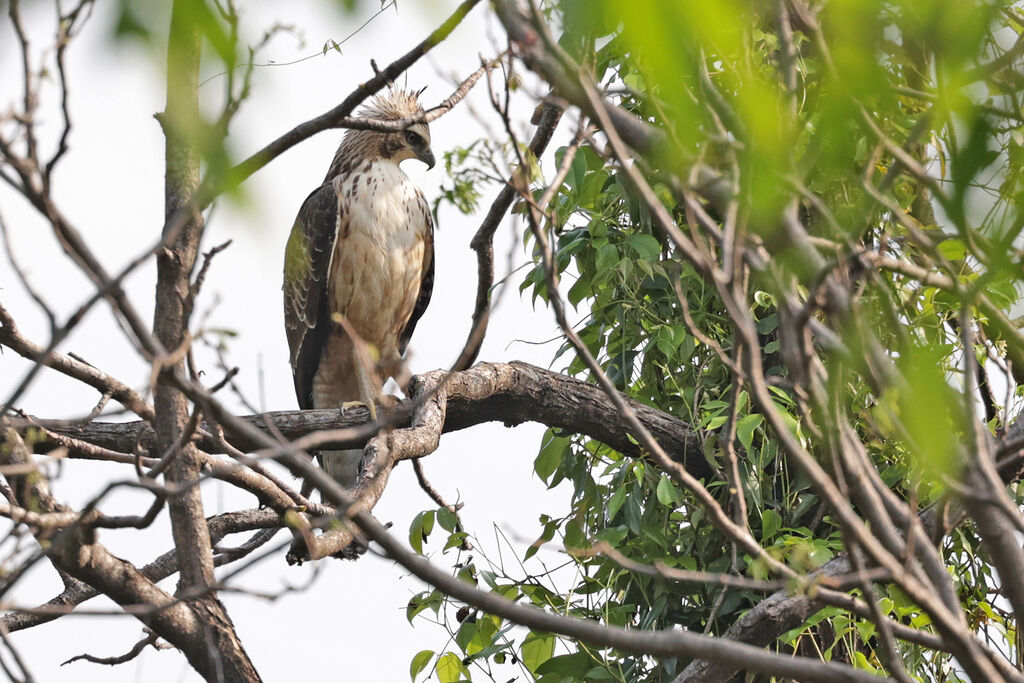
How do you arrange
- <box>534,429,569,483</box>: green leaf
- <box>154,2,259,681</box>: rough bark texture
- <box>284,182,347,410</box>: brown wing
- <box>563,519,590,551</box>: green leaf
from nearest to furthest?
<box>154,2,259,681</box>: rough bark texture, <box>563,519,590,551</box>: green leaf, <box>534,429,569,483</box>: green leaf, <box>284,182,347,410</box>: brown wing

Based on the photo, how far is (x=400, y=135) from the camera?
4.87m

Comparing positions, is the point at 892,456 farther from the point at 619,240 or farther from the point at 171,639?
the point at 171,639

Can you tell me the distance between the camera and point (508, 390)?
3.49 m

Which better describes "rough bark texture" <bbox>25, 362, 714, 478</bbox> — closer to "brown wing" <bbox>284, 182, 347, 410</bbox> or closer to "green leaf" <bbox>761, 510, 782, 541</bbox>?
"green leaf" <bbox>761, 510, 782, 541</bbox>

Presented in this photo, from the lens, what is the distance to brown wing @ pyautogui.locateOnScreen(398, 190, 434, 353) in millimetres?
4863

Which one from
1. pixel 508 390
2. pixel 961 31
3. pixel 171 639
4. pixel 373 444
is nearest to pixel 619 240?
pixel 508 390

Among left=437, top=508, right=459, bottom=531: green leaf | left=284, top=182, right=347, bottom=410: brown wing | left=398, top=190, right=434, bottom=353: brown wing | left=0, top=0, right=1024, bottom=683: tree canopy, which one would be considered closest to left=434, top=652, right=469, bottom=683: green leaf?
left=0, top=0, right=1024, bottom=683: tree canopy

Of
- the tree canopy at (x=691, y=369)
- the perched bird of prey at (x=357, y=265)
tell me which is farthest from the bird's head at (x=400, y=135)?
the tree canopy at (x=691, y=369)

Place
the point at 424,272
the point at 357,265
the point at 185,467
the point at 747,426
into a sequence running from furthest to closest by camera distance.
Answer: the point at 424,272 < the point at 357,265 < the point at 747,426 < the point at 185,467

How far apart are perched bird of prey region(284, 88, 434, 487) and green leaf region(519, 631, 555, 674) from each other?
5.45 feet

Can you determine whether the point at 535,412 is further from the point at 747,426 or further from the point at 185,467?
the point at 185,467

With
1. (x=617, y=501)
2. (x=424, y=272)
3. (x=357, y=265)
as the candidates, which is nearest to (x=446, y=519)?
(x=617, y=501)

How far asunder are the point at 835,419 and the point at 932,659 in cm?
199

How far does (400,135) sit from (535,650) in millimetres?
2505
